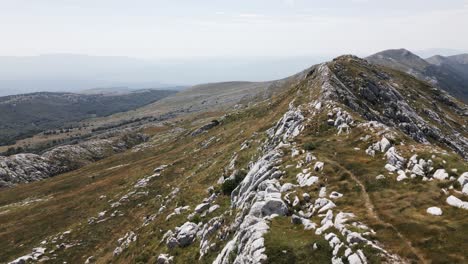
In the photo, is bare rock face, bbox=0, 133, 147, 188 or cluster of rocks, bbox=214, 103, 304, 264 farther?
bare rock face, bbox=0, 133, 147, 188

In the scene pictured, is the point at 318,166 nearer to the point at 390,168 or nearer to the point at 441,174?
the point at 390,168

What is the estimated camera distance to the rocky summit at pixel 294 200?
2630 centimetres

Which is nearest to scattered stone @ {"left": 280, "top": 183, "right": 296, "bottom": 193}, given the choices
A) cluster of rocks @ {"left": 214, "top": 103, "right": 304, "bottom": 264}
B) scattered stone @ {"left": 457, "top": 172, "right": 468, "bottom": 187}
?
cluster of rocks @ {"left": 214, "top": 103, "right": 304, "bottom": 264}

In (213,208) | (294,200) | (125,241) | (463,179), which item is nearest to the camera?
(463,179)

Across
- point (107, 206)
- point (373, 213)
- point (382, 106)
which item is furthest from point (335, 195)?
point (382, 106)

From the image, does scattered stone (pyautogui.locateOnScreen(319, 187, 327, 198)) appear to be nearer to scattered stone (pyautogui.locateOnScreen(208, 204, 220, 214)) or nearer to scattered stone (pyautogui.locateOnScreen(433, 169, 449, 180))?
scattered stone (pyautogui.locateOnScreen(433, 169, 449, 180))

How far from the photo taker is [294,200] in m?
34.8

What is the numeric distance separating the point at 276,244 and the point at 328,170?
1503cm

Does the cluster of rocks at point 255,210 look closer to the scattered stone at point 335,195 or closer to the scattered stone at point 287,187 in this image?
the scattered stone at point 287,187

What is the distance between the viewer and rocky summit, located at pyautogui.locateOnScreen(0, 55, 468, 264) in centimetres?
2630

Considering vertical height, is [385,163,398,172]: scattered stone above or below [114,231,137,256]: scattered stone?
above

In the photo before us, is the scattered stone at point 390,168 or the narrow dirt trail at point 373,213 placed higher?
the scattered stone at point 390,168

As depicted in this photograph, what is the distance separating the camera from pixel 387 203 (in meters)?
30.7

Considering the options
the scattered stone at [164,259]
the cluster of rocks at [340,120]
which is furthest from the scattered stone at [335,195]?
the scattered stone at [164,259]
